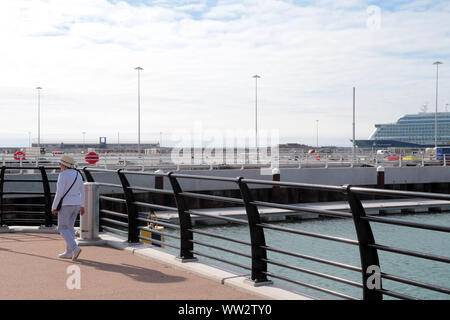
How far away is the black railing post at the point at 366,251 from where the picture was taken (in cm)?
464

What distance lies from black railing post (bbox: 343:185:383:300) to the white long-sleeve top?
4307 mm

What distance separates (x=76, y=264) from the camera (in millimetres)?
7258

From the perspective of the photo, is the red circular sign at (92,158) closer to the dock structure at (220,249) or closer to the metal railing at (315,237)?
the dock structure at (220,249)

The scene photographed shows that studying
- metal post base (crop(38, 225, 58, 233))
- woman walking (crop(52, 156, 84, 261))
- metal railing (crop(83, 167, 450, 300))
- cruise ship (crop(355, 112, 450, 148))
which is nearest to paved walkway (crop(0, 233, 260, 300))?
woman walking (crop(52, 156, 84, 261))

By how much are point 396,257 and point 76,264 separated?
48.6 feet

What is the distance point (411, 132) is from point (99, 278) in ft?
442

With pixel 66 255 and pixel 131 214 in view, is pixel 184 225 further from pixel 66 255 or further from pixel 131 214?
pixel 66 255

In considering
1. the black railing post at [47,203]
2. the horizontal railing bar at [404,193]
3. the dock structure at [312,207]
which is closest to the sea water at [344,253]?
the dock structure at [312,207]

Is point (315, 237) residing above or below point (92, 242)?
above

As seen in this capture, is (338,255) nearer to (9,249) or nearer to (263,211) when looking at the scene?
(263,211)

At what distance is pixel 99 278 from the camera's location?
6398 mm

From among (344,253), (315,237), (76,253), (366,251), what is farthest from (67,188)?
(344,253)

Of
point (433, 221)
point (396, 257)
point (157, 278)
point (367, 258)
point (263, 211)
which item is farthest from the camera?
point (433, 221)

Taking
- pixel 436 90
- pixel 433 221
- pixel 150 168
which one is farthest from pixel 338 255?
pixel 436 90
